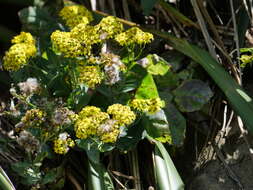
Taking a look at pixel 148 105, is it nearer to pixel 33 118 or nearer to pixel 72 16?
pixel 33 118

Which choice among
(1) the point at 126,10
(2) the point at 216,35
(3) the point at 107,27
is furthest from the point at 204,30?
(3) the point at 107,27

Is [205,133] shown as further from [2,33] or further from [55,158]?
[2,33]

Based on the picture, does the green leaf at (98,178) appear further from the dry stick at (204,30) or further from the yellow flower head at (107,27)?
the dry stick at (204,30)

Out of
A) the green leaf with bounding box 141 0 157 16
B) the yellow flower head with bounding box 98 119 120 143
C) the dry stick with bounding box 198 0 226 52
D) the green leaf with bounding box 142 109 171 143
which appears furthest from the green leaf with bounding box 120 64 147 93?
the dry stick with bounding box 198 0 226 52

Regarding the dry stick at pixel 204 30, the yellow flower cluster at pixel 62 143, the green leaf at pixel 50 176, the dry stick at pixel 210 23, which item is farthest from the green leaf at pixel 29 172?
the dry stick at pixel 210 23

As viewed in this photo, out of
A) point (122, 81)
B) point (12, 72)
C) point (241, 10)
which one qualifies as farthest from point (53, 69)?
point (241, 10)

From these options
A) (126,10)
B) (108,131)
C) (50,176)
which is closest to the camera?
(108,131)
